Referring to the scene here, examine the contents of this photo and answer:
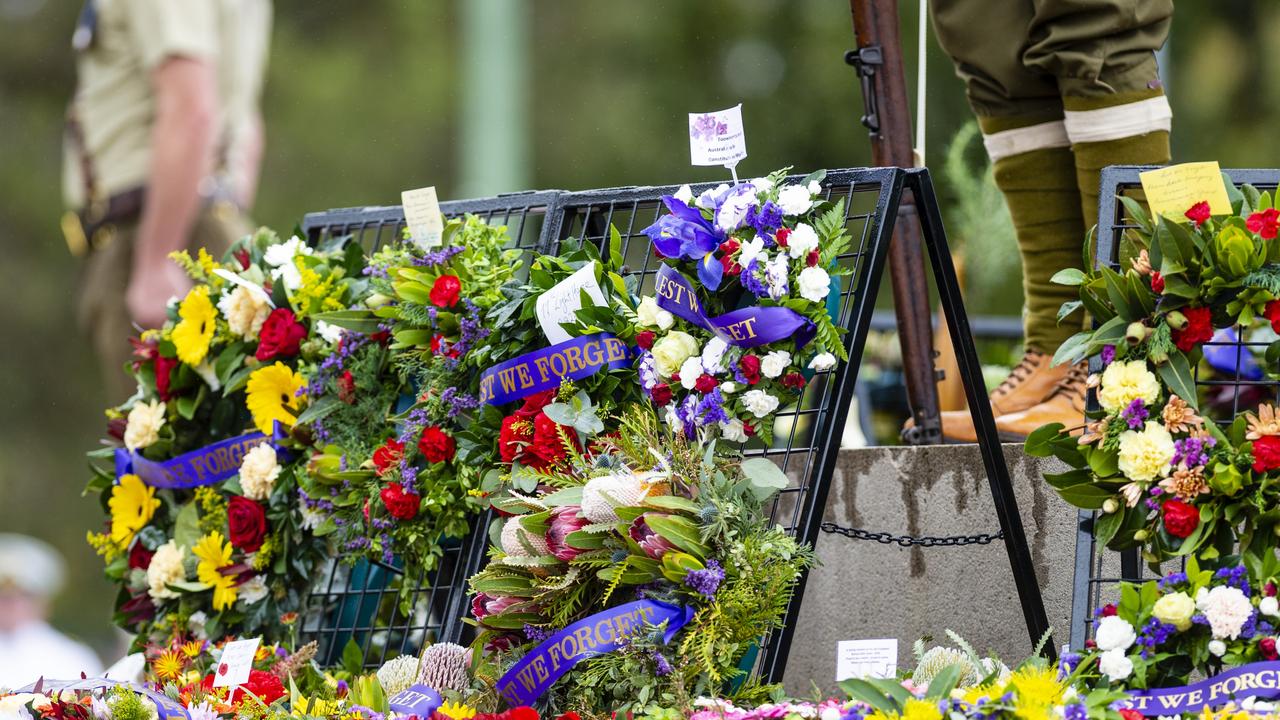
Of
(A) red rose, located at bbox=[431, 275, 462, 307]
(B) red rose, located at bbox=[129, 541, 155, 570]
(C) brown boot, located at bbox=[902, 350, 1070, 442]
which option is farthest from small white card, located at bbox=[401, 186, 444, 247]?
(C) brown boot, located at bbox=[902, 350, 1070, 442]

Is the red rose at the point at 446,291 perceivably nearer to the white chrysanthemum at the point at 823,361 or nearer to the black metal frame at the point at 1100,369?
the white chrysanthemum at the point at 823,361

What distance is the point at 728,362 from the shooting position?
6.17 ft

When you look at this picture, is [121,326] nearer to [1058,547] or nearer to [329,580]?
[329,580]

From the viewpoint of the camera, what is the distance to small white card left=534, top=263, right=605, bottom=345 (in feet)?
6.60

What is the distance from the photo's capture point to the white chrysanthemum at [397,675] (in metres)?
1.96

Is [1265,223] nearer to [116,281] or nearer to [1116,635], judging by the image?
[1116,635]

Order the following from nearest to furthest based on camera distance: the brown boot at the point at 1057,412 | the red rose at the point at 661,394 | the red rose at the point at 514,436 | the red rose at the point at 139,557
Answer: the red rose at the point at 661,394, the red rose at the point at 514,436, the brown boot at the point at 1057,412, the red rose at the point at 139,557

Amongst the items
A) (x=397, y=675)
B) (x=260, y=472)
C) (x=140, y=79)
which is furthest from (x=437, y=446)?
(x=140, y=79)

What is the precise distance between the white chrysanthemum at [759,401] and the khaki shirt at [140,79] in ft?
11.3

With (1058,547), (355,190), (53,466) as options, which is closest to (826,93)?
(355,190)

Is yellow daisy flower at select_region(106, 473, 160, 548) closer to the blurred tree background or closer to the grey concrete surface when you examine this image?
the grey concrete surface

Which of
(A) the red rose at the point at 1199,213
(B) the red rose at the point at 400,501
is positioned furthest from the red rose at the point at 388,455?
(A) the red rose at the point at 1199,213

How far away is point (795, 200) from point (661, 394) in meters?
0.31

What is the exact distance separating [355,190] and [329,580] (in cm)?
411
